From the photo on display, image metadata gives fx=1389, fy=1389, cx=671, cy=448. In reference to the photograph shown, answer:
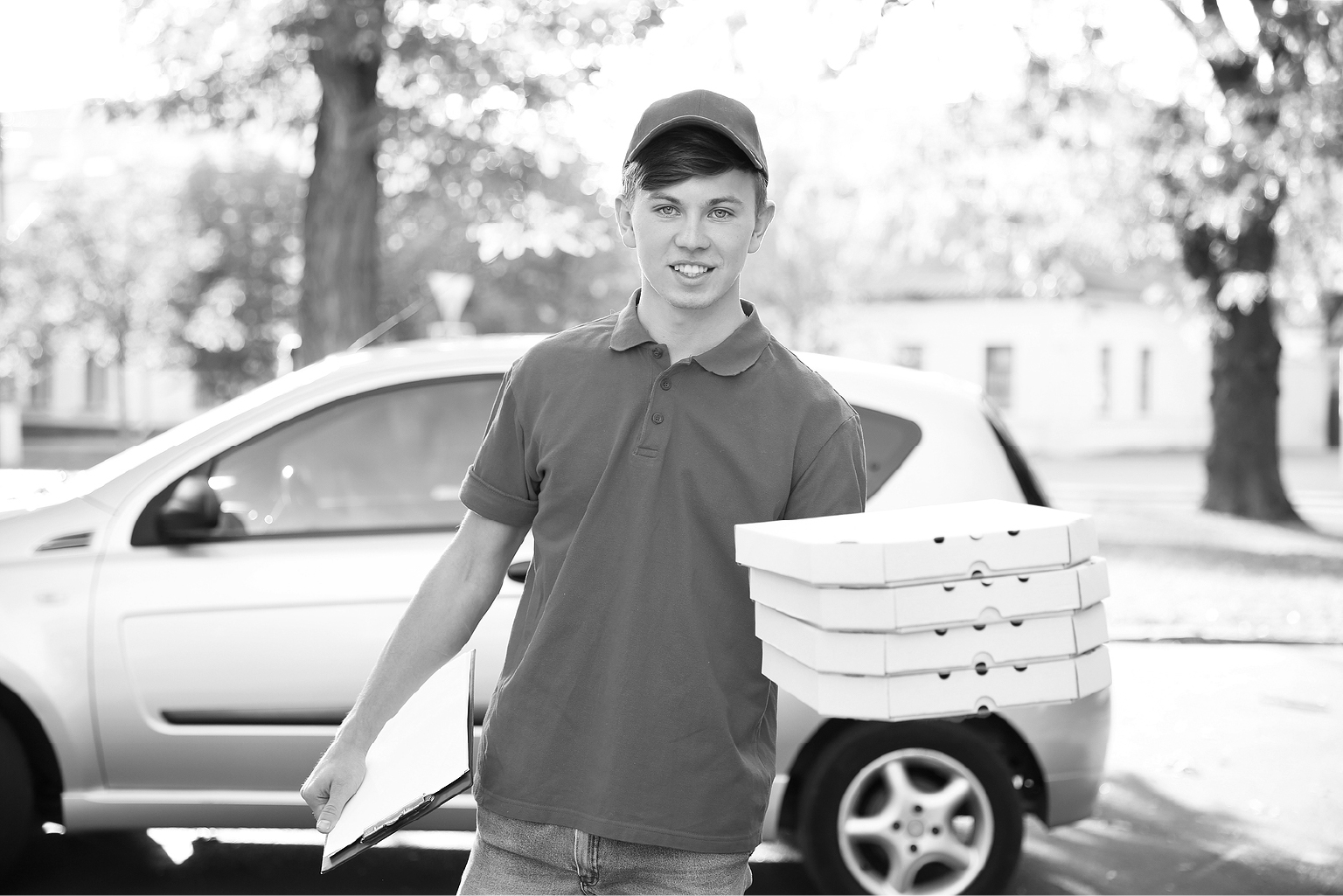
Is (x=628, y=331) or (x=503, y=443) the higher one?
(x=628, y=331)

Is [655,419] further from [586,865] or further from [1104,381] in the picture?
[1104,381]

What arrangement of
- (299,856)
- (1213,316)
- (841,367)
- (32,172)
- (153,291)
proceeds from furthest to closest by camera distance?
1. (32,172)
2. (153,291)
3. (1213,316)
4. (299,856)
5. (841,367)

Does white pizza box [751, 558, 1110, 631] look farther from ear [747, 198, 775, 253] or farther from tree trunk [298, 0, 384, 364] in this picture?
tree trunk [298, 0, 384, 364]

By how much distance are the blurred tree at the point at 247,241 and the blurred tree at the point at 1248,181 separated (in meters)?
22.1

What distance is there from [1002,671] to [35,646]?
3467 mm

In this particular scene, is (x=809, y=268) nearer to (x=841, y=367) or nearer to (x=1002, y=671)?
(x=841, y=367)

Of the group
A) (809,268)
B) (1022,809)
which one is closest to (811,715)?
(1022,809)

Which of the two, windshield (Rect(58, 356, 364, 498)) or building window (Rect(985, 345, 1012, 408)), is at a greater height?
building window (Rect(985, 345, 1012, 408))

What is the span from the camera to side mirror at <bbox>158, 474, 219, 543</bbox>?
4297 millimetres

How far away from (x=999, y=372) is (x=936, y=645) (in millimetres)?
39292

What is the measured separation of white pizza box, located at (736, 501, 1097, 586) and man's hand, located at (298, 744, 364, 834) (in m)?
0.67

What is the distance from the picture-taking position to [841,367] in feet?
15.1

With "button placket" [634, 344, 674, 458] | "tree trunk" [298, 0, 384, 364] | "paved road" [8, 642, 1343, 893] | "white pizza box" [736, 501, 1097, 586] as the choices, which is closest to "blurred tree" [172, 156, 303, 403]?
"tree trunk" [298, 0, 384, 364]

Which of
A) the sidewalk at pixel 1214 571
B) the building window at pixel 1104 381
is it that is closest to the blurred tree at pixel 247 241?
the sidewalk at pixel 1214 571
